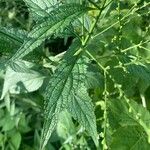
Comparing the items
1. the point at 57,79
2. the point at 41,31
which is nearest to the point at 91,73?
the point at 57,79

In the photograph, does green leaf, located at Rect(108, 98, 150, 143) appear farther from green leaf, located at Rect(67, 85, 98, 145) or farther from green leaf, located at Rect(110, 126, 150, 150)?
green leaf, located at Rect(67, 85, 98, 145)

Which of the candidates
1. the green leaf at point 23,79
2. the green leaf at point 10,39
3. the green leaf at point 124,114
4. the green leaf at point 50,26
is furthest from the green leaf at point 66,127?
the green leaf at point 50,26

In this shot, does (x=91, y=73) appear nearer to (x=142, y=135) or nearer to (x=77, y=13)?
(x=142, y=135)

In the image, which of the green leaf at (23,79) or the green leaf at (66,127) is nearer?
the green leaf at (23,79)

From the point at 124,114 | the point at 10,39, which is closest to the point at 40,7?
the point at 10,39

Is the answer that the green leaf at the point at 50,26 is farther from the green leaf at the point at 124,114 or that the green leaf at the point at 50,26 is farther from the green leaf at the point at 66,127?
the green leaf at the point at 66,127

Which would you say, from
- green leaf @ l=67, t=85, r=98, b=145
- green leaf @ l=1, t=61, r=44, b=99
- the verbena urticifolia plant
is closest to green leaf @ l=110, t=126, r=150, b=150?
the verbena urticifolia plant
